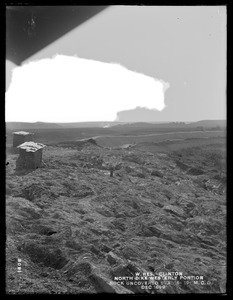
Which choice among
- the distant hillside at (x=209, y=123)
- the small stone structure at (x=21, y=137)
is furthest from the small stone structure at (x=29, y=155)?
the distant hillside at (x=209, y=123)

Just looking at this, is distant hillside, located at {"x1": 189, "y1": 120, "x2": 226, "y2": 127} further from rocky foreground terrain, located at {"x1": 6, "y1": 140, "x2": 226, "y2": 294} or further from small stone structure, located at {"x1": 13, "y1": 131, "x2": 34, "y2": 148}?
small stone structure, located at {"x1": 13, "y1": 131, "x2": 34, "y2": 148}

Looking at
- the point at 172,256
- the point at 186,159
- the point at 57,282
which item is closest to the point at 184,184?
the point at 186,159

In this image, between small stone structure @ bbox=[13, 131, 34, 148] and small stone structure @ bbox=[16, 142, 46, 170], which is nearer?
small stone structure @ bbox=[13, 131, 34, 148]

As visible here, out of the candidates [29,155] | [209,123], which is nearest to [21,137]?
[29,155]

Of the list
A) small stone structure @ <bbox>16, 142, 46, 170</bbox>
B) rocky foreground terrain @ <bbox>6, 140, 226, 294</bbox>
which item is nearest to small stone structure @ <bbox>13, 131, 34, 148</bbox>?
small stone structure @ <bbox>16, 142, 46, 170</bbox>
